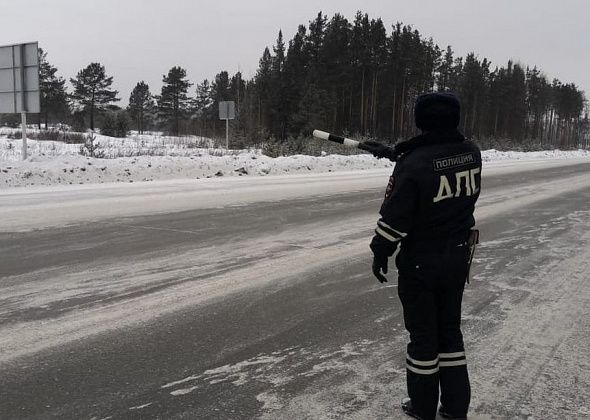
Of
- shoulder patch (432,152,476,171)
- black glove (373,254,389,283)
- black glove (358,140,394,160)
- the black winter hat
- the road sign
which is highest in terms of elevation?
the road sign

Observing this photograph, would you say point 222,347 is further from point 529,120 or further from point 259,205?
point 529,120

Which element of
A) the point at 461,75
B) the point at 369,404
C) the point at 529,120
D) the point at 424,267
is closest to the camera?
the point at 424,267

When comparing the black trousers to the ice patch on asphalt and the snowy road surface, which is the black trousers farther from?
the ice patch on asphalt

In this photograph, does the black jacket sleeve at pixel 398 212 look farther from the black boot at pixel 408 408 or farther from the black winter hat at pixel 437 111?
the black boot at pixel 408 408

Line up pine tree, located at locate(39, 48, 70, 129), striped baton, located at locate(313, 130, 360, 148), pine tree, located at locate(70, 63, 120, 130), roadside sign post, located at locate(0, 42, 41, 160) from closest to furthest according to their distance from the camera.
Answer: striped baton, located at locate(313, 130, 360, 148)
roadside sign post, located at locate(0, 42, 41, 160)
pine tree, located at locate(39, 48, 70, 129)
pine tree, located at locate(70, 63, 120, 130)

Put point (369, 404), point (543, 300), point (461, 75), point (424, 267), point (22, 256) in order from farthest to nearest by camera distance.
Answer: point (461, 75) → point (22, 256) → point (543, 300) → point (369, 404) → point (424, 267)

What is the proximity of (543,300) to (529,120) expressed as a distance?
355ft

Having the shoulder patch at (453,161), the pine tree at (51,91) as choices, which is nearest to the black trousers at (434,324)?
the shoulder patch at (453,161)

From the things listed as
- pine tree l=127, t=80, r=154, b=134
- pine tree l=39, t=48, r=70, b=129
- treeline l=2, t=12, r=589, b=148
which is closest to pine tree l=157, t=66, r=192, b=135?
treeline l=2, t=12, r=589, b=148

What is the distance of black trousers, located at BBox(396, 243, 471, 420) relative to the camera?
2.76m

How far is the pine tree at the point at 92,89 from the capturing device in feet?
251

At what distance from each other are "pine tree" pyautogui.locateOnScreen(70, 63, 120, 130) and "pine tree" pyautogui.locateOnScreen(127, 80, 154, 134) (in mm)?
17163

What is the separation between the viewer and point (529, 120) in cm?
10262

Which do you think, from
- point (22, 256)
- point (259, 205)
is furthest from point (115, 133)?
point (22, 256)
